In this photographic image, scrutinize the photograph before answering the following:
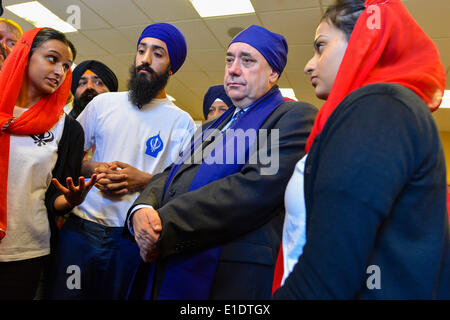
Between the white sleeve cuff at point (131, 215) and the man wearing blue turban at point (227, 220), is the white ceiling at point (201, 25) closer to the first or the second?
the man wearing blue turban at point (227, 220)

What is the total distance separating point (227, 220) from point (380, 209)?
21.5 inches

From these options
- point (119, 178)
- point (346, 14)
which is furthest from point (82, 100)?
point (346, 14)

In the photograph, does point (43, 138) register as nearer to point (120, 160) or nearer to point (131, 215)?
point (120, 160)

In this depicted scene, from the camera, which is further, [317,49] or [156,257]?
[156,257]

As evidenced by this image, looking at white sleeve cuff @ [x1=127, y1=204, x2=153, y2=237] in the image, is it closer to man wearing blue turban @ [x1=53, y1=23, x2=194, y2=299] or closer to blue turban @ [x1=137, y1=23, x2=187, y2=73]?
man wearing blue turban @ [x1=53, y1=23, x2=194, y2=299]

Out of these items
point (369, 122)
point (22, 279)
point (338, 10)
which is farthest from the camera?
point (22, 279)

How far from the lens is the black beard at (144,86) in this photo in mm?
1783

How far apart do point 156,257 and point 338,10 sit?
39.3 inches

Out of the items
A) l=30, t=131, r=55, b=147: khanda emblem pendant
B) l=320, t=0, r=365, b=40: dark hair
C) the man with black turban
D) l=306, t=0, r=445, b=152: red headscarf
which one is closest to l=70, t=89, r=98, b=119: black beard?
the man with black turban

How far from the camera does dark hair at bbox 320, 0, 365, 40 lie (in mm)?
895

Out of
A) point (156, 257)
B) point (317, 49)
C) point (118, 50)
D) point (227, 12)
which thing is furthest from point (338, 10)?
point (118, 50)

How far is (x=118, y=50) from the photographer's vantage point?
18.1 ft
